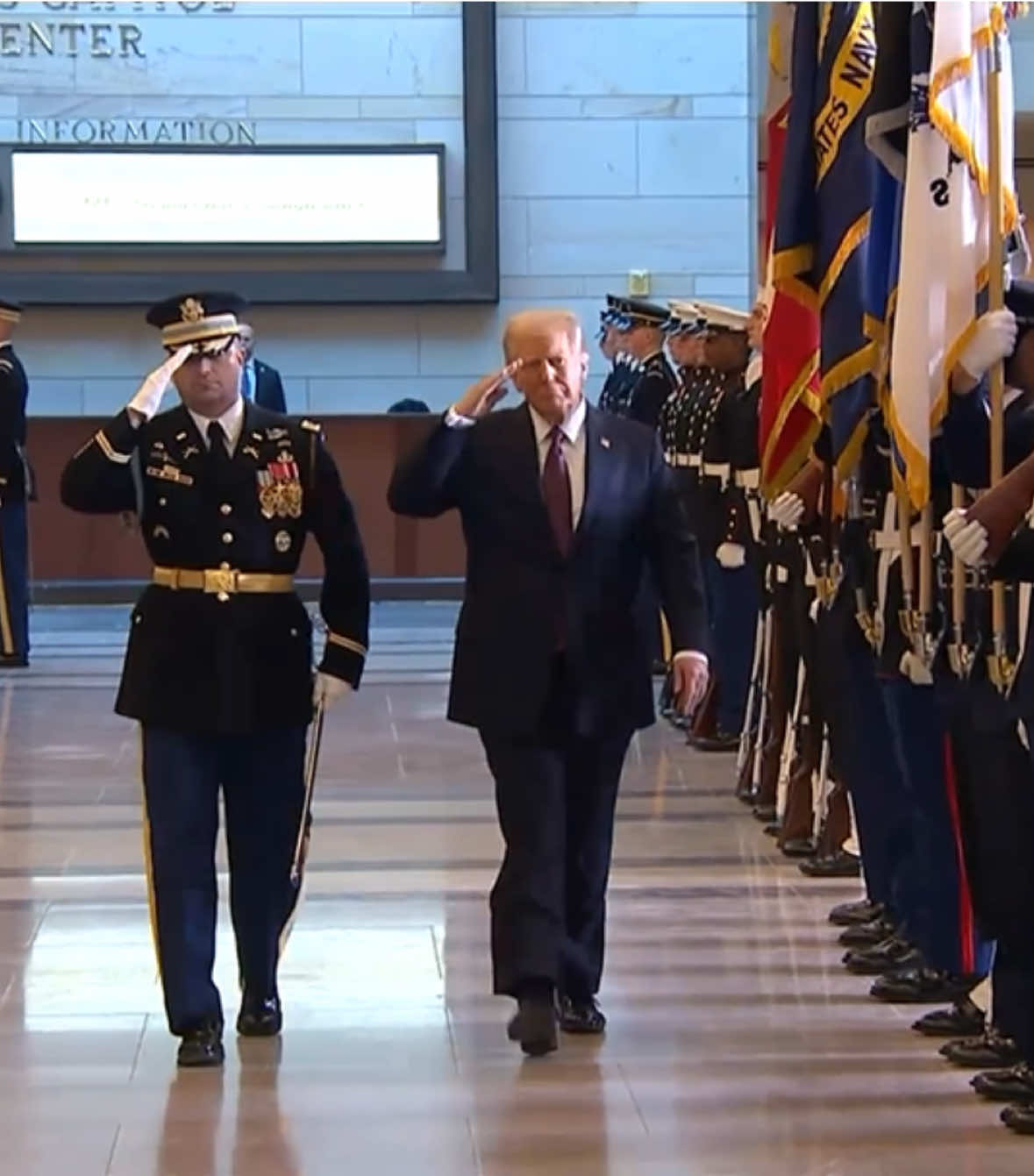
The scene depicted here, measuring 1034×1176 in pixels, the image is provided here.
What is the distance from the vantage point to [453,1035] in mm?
4820

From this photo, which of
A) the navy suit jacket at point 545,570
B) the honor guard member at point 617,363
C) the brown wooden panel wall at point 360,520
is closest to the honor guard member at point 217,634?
the navy suit jacket at point 545,570

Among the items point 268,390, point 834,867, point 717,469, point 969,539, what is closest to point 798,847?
point 834,867

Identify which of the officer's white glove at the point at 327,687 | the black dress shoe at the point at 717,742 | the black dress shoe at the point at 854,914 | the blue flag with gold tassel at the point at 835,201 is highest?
the blue flag with gold tassel at the point at 835,201

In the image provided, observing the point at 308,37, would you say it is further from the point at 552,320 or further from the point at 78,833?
the point at 552,320

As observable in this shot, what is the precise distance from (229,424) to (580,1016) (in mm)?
1406

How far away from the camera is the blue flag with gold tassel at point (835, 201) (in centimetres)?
525

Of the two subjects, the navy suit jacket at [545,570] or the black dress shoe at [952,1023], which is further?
the black dress shoe at [952,1023]

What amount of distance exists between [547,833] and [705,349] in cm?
384

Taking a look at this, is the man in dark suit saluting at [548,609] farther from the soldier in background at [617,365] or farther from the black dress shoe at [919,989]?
the soldier in background at [617,365]

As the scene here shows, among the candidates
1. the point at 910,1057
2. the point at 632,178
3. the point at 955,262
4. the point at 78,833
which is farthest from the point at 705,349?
the point at 632,178

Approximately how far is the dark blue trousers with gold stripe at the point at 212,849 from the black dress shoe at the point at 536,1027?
1.83 ft

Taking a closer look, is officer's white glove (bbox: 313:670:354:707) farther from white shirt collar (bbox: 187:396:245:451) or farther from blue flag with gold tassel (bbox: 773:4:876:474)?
blue flag with gold tassel (bbox: 773:4:876:474)

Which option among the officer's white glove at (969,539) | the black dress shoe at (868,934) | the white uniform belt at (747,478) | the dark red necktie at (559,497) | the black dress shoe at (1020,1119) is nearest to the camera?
the officer's white glove at (969,539)

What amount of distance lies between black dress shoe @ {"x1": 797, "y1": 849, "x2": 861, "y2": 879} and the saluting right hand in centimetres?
218
